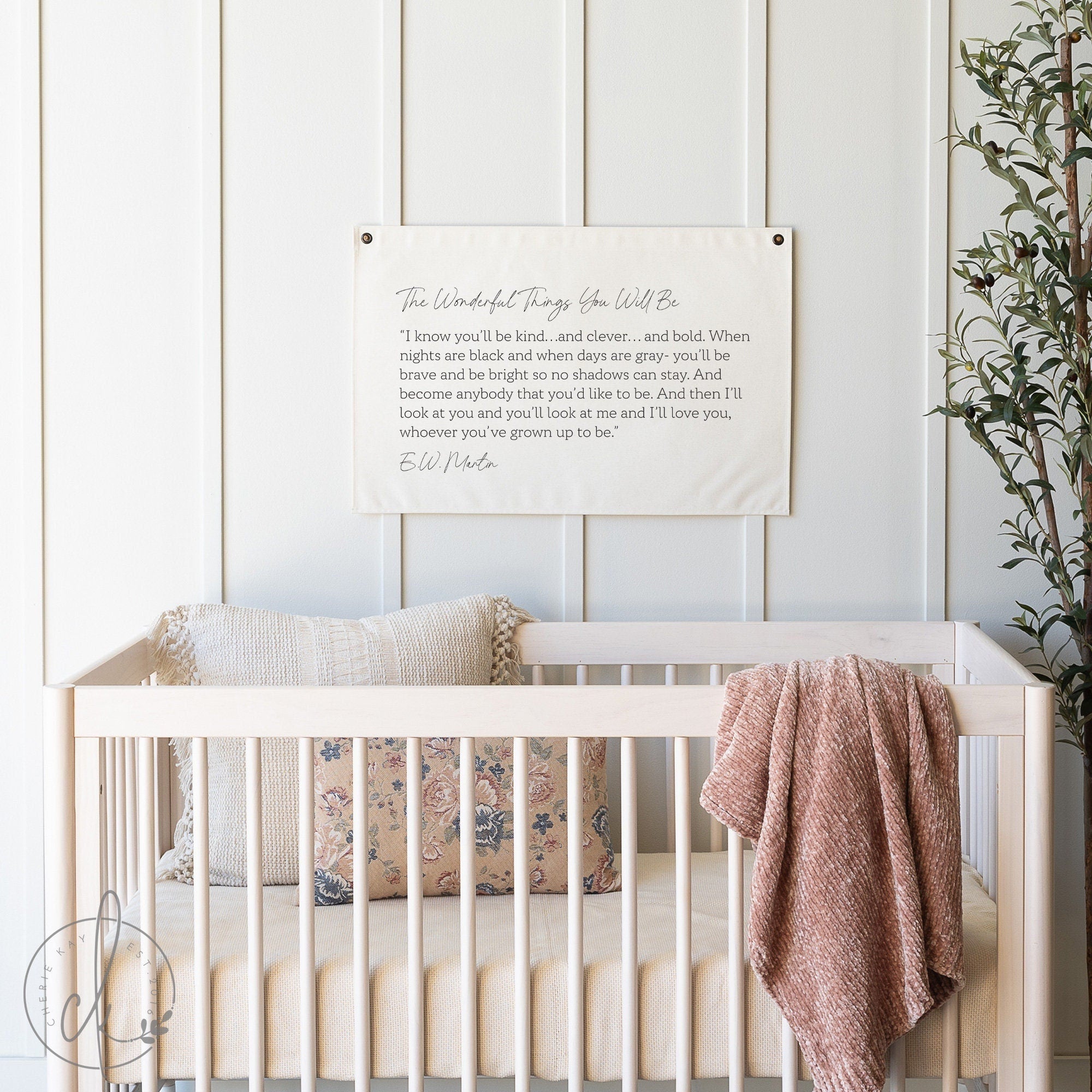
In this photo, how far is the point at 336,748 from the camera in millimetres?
1480

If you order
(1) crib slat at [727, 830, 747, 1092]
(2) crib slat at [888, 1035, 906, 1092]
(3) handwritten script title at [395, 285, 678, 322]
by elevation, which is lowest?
(2) crib slat at [888, 1035, 906, 1092]

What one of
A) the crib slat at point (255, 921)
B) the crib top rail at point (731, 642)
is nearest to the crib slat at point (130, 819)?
the crib slat at point (255, 921)

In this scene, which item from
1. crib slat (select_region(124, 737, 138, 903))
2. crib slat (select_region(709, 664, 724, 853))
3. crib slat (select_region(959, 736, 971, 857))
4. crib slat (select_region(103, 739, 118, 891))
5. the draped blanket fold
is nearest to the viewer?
the draped blanket fold

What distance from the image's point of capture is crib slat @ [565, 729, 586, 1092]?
122 centimetres

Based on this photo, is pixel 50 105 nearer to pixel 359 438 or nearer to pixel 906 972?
pixel 359 438

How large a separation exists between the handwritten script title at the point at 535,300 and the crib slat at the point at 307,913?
92 centimetres

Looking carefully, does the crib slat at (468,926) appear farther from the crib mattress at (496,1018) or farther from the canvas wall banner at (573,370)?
the canvas wall banner at (573,370)

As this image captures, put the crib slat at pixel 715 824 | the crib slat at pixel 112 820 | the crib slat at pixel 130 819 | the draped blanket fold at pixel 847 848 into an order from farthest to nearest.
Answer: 1. the crib slat at pixel 715 824
2. the crib slat at pixel 130 819
3. the crib slat at pixel 112 820
4. the draped blanket fold at pixel 847 848

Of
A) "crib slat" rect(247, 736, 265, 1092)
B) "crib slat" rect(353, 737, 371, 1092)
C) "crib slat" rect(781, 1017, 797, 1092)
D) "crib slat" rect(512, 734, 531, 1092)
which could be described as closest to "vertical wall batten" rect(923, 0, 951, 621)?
"crib slat" rect(781, 1017, 797, 1092)

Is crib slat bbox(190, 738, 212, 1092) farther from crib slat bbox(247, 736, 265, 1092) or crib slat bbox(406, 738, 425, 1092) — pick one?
crib slat bbox(406, 738, 425, 1092)

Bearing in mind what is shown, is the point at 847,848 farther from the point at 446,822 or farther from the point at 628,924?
the point at 446,822

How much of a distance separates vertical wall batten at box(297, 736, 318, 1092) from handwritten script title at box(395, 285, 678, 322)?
0.91m

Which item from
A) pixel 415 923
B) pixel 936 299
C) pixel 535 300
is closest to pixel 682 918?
pixel 415 923

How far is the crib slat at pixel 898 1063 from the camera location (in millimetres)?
1258
